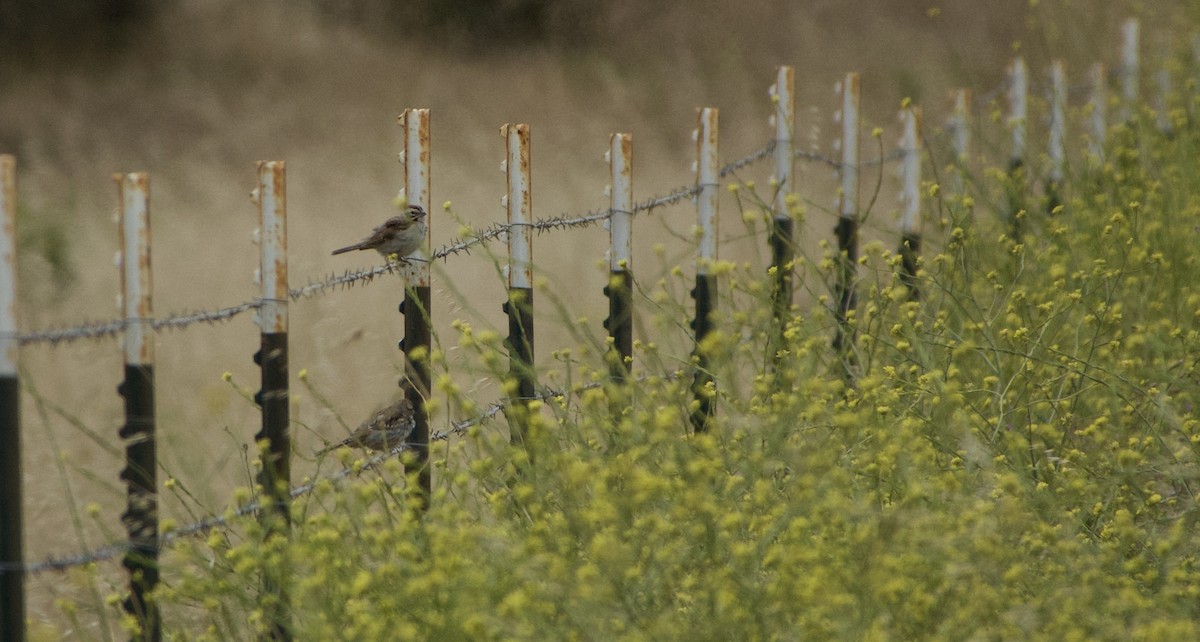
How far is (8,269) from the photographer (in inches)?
125

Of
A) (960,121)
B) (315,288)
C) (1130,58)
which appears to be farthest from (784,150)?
(1130,58)

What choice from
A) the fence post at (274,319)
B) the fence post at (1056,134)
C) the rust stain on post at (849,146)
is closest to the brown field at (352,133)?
the fence post at (1056,134)

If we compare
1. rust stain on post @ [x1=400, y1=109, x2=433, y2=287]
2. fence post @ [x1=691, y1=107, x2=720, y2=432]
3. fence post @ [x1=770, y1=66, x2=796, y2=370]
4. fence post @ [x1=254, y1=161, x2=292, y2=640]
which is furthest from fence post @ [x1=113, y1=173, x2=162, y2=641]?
fence post @ [x1=770, y1=66, x2=796, y2=370]

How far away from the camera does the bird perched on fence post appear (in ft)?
13.1

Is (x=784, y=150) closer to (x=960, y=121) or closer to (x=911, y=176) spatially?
(x=911, y=176)

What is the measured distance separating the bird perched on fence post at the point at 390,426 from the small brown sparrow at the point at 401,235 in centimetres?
40

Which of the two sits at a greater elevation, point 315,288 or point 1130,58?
point 1130,58

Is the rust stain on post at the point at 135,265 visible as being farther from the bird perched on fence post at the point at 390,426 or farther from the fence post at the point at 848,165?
the fence post at the point at 848,165

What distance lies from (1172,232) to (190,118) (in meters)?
11.4

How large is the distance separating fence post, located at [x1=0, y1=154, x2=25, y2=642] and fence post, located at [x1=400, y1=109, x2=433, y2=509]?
3.76 feet

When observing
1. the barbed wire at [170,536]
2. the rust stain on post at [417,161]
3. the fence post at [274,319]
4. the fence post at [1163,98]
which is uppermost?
the fence post at [1163,98]

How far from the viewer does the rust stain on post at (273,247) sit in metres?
3.63

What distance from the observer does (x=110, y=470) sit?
7.03 m

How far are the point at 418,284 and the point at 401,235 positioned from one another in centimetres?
20
